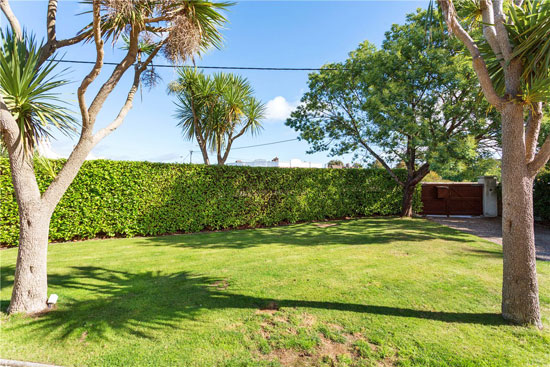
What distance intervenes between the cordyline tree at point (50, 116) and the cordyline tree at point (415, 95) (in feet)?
20.7

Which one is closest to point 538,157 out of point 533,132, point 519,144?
point 519,144

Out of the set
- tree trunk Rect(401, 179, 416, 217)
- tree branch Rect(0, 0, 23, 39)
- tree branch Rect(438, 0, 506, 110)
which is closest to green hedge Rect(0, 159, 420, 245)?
tree trunk Rect(401, 179, 416, 217)

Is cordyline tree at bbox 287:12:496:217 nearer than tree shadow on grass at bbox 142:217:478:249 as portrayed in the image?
No

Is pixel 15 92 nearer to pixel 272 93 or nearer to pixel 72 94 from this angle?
pixel 72 94

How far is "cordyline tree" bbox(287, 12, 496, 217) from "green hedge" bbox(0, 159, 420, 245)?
237 centimetres

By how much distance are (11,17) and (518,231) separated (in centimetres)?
646

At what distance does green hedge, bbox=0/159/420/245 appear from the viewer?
703 centimetres

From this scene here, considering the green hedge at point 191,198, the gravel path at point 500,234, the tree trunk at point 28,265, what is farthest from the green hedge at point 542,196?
the tree trunk at point 28,265

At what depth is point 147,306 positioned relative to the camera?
10.8ft

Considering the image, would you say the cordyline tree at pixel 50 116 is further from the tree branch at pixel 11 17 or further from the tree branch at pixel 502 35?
the tree branch at pixel 502 35

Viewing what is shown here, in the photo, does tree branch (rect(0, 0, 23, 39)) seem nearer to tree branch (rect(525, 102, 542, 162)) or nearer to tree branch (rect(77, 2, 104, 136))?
tree branch (rect(77, 2, 104, 136))

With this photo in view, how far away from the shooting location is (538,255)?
567cm

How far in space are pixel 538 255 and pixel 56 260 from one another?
1022 cm

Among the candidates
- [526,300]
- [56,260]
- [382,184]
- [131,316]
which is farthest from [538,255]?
[56,260]
